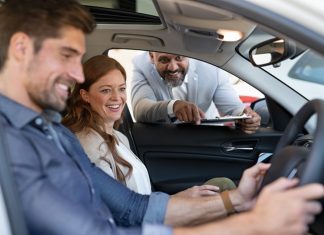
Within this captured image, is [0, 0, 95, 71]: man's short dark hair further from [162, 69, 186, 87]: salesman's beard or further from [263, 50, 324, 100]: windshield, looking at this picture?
[162, 69, 186, 87]: salesman's beard

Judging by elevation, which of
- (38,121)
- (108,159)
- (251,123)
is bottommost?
(251,123)

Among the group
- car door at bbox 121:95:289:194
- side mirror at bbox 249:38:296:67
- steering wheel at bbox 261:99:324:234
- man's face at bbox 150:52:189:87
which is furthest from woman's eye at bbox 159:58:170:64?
steering wheel at bbox 261:99:324:234

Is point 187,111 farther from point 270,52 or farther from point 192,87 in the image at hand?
point 270,52

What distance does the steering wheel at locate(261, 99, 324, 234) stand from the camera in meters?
1.41

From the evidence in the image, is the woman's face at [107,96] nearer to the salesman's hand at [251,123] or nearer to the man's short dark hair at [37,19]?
the man's short dark hair at [37,19]

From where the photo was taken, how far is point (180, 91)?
358cm

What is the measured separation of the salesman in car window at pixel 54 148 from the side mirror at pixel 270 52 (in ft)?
2.99

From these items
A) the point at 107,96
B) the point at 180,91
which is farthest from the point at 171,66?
the point at 107,96

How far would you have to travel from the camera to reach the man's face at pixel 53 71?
4.83 feet

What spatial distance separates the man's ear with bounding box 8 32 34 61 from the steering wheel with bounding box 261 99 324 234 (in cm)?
76

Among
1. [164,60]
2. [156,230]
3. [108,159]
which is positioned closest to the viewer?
[156,230]

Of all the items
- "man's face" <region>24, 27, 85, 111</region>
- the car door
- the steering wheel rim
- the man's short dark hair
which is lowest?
the car door

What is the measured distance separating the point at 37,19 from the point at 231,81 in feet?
6.67

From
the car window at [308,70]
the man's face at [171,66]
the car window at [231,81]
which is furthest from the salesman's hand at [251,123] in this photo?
the man's face at [171,66]
